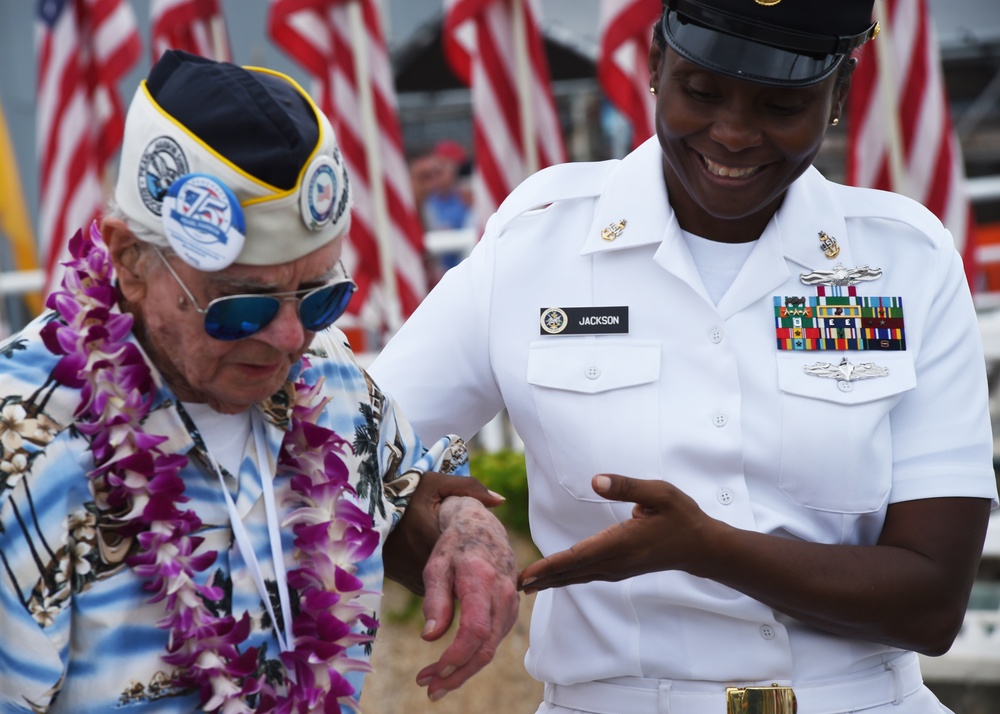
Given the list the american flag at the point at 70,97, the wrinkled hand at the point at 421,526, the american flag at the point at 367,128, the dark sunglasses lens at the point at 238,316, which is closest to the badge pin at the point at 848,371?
the wrinkled hand at the point at 421,526

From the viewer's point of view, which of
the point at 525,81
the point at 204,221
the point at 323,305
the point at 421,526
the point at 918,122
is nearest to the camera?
the point at 204,221

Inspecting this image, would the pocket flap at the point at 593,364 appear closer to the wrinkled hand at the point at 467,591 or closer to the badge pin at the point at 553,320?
the badge pin at the point at 553,320

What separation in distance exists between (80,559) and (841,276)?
144 centimetres

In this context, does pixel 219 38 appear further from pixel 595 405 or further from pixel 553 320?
A: pixel 595 405

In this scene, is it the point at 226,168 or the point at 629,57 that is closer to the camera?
the point at 226,168

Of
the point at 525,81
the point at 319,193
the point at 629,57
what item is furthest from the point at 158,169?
the point at 629,57

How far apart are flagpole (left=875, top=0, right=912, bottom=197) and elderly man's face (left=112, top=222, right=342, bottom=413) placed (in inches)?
201

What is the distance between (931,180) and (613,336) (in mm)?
4710

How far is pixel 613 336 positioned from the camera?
255 cm

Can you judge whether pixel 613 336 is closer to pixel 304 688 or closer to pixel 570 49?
pixel 304 688

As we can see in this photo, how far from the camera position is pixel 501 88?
7465 millimetres

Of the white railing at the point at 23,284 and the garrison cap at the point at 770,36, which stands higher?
the garrison cap at the point at 770,36

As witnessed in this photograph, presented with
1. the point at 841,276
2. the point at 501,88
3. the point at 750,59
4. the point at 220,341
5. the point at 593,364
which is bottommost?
the point at 501,88

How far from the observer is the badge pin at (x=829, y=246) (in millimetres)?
2580
